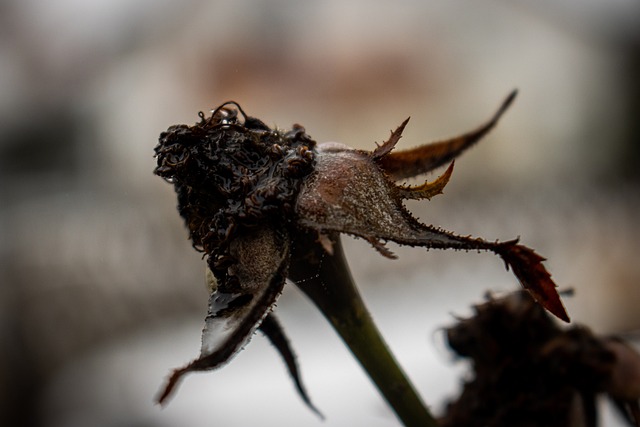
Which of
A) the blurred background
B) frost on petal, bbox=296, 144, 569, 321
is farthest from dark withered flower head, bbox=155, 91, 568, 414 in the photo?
the blurred background

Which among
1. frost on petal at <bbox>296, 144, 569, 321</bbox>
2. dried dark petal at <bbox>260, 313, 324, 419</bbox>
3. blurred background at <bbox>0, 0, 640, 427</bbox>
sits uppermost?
blurred background at <bbox>0, 0, 640, 427</bbox>

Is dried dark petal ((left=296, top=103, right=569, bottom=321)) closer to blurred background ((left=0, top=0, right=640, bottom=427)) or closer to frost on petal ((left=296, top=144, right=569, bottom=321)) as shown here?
frost on petal ((left=296, top=144, right=569, bottom=321))

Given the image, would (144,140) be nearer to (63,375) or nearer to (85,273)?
(85,273)

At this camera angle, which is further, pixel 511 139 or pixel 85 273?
pixel 511 139

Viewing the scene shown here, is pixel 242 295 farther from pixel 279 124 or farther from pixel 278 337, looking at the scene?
pixel 279 124

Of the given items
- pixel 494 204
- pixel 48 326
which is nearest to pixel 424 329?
pixel 494 204
